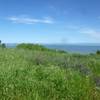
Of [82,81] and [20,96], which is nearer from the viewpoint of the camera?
[20,96]

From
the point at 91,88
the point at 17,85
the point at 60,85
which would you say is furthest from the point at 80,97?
the point at 17,85

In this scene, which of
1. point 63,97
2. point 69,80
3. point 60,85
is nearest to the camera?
point 63,97

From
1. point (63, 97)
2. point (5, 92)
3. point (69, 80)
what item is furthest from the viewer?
point (69, 80)

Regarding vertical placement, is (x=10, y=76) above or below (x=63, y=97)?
above

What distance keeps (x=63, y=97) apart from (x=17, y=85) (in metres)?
1.73

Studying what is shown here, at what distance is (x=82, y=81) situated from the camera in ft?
43.4

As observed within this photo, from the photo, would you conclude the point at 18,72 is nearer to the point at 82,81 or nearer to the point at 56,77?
the point at 56,77

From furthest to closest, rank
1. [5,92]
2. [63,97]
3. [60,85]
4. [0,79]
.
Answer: [60,85]
[63,97]
[0,79]
[5,92]

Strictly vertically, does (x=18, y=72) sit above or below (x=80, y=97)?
above

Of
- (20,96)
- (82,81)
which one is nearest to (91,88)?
(82,81)

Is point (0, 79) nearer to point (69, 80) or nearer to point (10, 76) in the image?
point (10, 76)

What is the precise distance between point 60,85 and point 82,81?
2.03 metres

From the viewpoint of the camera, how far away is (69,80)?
12578 millimetres

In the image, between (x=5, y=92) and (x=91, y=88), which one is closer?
(x=5, y=92)
